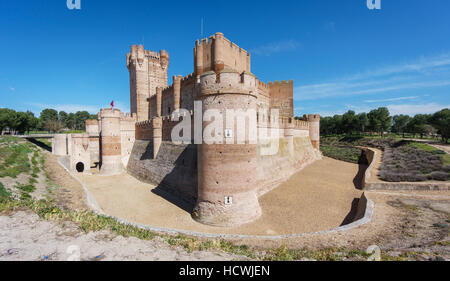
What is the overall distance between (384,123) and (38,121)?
104 meters

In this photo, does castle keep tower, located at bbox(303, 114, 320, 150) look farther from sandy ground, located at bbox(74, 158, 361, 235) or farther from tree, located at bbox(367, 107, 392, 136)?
tree, located at bbox(367, 107, 392, 136)

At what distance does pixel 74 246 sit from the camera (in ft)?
15.2

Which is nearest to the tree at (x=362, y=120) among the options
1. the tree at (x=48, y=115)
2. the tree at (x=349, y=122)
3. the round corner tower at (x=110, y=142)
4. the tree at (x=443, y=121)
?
the tree at (x=349, y=122)

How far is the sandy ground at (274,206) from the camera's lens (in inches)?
390

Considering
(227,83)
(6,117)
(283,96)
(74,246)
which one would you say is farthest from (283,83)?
(6,117)

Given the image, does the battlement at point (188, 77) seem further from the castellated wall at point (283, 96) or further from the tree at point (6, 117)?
the tree at point (6, 117)

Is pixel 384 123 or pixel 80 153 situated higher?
pixel 384 123

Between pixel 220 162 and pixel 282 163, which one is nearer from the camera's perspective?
pixel 220 162

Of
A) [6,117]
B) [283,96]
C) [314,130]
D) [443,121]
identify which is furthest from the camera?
[6,117]

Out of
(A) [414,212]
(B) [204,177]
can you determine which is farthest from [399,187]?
(B) [204,177]

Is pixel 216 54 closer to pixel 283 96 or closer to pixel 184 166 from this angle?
pixel 184 166

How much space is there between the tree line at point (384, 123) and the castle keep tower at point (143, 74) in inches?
2007

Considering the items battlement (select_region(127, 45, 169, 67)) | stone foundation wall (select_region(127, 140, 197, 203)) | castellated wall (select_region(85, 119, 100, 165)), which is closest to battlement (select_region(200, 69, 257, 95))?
stone foundation wall (select_region(127, 140, 197, 203))

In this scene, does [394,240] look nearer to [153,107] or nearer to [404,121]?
[153,107]
